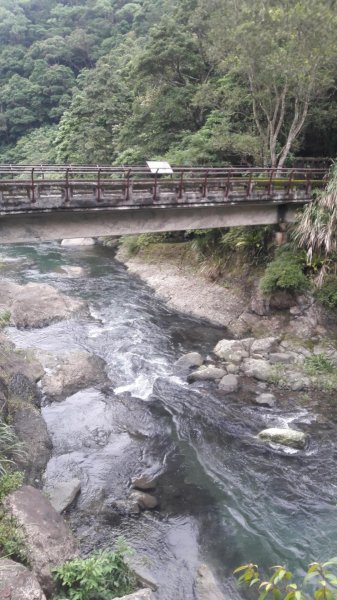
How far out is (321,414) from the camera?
14.2 metres

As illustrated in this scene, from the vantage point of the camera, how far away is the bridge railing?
13.9m

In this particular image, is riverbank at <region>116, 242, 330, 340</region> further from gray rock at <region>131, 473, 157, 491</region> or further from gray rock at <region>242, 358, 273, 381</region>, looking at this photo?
gray rock at <region>131, 473, 157, 491</region>

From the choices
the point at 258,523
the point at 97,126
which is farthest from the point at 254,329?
the point at 97,126

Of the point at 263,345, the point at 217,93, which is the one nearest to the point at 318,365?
the point at 263,345

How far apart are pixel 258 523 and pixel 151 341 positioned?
35.1 ft

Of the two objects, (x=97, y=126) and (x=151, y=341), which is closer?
(x=151, y=341)

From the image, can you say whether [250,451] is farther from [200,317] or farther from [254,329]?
[200,317]

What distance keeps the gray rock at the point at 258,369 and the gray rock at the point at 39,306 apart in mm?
9880

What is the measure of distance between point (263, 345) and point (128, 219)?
7588 mm

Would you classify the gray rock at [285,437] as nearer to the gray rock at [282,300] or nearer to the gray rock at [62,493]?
the gray rock at [62,493]

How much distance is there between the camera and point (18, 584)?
6.76m

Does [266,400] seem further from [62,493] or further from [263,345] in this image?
[62,493]

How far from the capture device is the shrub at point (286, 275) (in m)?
19.0

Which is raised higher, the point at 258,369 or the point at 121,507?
the point at 258,369
